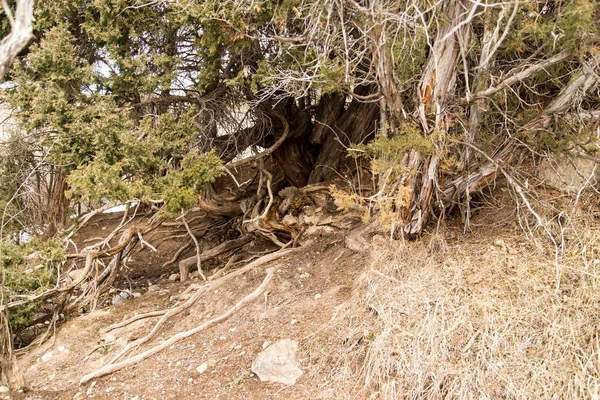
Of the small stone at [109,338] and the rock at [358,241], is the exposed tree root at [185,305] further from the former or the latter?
the rock at [358,241]

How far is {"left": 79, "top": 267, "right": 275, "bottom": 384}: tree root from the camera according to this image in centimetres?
436

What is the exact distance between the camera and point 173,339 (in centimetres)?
466

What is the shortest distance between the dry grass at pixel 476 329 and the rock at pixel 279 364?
0.15 m

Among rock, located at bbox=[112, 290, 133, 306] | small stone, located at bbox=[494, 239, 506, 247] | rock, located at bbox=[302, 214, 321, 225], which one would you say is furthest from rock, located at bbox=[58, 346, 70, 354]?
small stone, located at bbox=[494, 239, 506, 247]

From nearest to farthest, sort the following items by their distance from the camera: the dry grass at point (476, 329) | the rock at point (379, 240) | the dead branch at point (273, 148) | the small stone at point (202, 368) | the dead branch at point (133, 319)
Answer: the dry grass at point (476, 329) < the small stone at point (202, 368) < the rock at point (379, 240) < the dead branch at point (133, 319) < the dead branch at point (273, 148)

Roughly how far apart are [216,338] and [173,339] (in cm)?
42

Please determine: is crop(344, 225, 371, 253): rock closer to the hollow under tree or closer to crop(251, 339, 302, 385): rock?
the hollow under tree

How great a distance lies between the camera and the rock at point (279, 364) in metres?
3.79

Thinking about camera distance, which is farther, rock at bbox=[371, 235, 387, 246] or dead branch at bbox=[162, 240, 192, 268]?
dead branch at bbox=[162, 240, 192, 268]

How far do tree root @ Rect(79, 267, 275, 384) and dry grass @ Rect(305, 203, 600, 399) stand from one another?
1.14 m

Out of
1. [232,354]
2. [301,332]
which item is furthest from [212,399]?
[301,332]

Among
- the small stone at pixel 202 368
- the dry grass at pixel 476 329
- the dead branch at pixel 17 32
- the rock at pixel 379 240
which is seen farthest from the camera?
the rock at pixel 379 240

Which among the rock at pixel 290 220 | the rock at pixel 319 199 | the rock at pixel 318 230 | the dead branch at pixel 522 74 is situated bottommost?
the rock at pixel 318 230

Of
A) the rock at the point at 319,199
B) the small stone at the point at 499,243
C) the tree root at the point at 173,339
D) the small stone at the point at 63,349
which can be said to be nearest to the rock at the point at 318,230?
the rock at the point at 319,199
